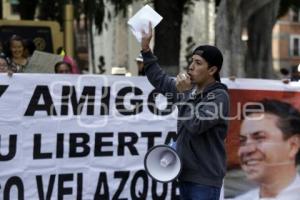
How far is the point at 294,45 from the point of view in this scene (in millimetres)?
62312

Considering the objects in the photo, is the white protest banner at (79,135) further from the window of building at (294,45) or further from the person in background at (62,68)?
the window of building at (294,45)

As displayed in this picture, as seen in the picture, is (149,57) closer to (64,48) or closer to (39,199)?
(39,199)

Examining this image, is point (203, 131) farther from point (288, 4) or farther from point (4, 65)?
point (288, 4)

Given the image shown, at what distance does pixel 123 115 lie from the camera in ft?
21.4

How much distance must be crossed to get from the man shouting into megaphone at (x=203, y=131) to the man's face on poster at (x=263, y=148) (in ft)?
6.40

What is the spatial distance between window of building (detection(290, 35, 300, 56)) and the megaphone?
189 ft

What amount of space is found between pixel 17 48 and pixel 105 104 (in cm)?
173

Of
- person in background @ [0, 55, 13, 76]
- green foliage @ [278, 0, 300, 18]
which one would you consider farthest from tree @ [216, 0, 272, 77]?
green foliage @ [278, 0, 300, 18]

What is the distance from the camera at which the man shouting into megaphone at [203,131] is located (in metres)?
4.50

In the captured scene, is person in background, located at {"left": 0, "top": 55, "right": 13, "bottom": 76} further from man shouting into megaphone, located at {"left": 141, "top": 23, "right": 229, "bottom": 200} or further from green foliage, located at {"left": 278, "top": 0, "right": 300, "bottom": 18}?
green foliage, located at {"left": 278, "top": 0, "right": 300, "bottom": 18}

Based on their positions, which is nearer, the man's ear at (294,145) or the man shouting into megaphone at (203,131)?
the man shouting into megaphone at (203,131)

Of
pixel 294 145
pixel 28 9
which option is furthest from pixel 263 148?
pixel 28 9

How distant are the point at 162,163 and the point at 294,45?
5900cm

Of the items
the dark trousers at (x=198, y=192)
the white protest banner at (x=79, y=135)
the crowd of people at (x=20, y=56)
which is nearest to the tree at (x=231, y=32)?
the crowd of people at (x=20, y=56)
